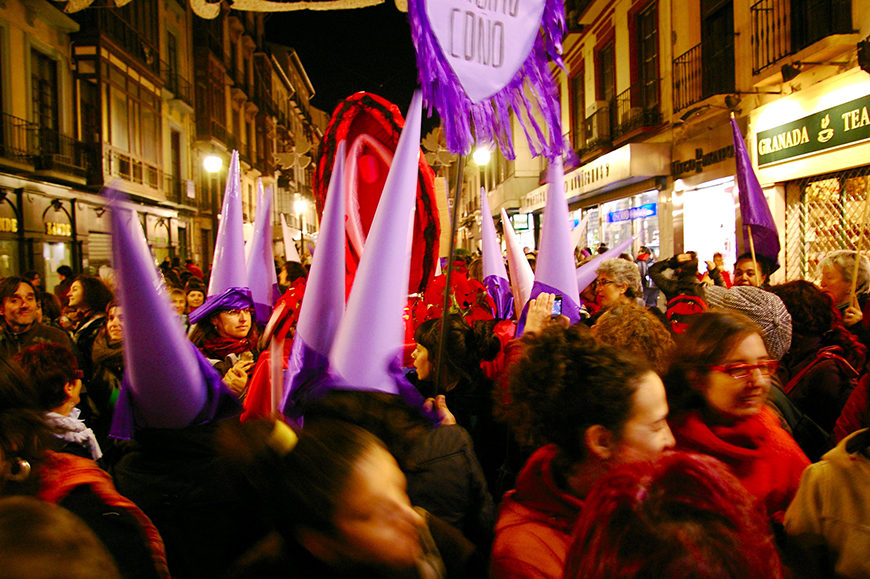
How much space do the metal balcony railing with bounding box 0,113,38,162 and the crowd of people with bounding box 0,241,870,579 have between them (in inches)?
545

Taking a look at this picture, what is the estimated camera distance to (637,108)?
1405cm

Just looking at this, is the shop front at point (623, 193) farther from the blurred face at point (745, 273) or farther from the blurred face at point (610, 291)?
the blurred face at point (610, 291)

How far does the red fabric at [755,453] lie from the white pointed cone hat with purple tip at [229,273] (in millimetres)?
2148

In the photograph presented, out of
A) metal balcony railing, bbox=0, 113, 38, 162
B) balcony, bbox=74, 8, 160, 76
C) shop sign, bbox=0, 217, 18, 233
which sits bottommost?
shop sign, bbox=0, 217, 18, 233

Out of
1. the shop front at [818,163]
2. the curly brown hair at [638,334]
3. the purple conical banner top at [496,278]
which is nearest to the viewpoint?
the curly brown hair at [638,334]

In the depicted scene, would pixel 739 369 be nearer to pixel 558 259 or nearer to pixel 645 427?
pixel 645 427

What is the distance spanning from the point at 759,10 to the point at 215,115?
25391 mm

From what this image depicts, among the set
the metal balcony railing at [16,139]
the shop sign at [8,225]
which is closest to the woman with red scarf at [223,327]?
the shop sign at [8,225]

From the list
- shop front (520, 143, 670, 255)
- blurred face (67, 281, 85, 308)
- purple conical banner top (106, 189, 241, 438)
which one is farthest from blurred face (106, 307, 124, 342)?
shop front (520, 143, 670, 255)

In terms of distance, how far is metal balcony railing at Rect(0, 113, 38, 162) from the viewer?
44.7ft

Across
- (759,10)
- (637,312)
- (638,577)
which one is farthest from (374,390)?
(759,10)

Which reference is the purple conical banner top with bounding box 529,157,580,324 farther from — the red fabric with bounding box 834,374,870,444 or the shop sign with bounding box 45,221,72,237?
the shop sign with bounding box 45,221,72,237

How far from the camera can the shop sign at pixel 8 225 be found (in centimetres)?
1365

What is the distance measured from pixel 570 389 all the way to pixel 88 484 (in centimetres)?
129
